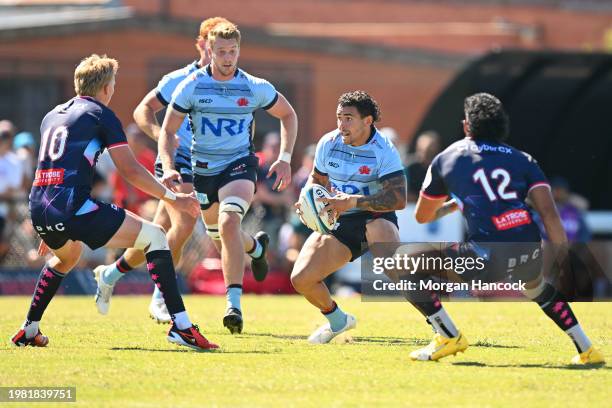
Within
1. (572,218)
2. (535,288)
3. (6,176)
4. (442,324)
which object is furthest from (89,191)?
(572,218)

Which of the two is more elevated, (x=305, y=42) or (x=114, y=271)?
(x=114, y=271)

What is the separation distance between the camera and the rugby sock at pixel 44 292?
938 centimetres

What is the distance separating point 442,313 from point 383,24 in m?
26.3

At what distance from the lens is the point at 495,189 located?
327 inches

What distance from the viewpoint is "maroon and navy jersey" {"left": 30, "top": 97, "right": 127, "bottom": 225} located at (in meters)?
8.95

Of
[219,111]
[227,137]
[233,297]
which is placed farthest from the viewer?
[227,137]

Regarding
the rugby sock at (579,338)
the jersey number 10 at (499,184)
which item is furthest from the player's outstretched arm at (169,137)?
the rugby sock at (579,338)

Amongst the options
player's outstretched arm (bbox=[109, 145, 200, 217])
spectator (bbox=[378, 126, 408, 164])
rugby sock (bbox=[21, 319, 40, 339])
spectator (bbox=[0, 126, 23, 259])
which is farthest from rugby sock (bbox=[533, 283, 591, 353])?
spectator (bbox=[0, 126, 23, 259])

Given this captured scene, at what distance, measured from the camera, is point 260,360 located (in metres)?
8.78

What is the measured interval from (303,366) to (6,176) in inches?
395

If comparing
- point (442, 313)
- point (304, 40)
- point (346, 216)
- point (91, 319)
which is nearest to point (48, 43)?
point (304, 40)

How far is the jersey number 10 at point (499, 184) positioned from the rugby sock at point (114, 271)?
13.2 feet

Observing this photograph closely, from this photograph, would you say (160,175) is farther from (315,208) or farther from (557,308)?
(557,308)

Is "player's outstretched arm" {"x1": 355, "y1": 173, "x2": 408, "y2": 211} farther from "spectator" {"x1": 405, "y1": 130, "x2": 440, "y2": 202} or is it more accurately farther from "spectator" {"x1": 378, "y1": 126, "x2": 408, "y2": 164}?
"spectator" {"x1": 405, "y1": 130, "x2": 440, "y2": 202}
